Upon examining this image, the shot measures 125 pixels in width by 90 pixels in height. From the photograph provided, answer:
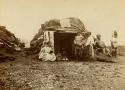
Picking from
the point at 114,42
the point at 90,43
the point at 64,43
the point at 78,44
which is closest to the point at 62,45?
the point at 64,43

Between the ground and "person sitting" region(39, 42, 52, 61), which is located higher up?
"person sitting" region(39, 42, 52, 61)

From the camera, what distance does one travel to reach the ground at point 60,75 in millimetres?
2365

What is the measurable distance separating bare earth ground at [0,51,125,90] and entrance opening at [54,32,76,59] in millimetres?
120

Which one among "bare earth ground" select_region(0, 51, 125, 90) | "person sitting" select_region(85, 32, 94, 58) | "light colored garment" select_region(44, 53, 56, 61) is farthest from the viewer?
"person sitting" select_region(85, 32, 94, 58)

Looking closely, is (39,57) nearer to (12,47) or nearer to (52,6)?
(12,47)

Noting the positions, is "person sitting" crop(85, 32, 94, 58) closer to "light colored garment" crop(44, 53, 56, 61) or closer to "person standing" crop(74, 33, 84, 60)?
"person standing" crop(74, 33, 84, 60)

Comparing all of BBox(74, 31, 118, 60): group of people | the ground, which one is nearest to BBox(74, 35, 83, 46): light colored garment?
BBox(74, 31, 118, 60): group of people

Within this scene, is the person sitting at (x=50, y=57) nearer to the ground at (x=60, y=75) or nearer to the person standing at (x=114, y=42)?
the ground at (x=60, y=75)

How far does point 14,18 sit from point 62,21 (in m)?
0.46

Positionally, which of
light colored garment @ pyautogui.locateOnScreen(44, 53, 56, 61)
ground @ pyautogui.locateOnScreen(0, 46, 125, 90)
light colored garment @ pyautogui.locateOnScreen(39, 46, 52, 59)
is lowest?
ground @ pyautogui.locateOnScreen(0, 46, 125, 90)

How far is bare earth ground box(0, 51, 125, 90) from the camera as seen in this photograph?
2.37 m

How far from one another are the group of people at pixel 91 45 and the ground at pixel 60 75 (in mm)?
99

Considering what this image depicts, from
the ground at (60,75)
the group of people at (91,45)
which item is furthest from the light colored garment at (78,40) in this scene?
the ground at (60,75)

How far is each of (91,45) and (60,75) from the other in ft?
1.59
